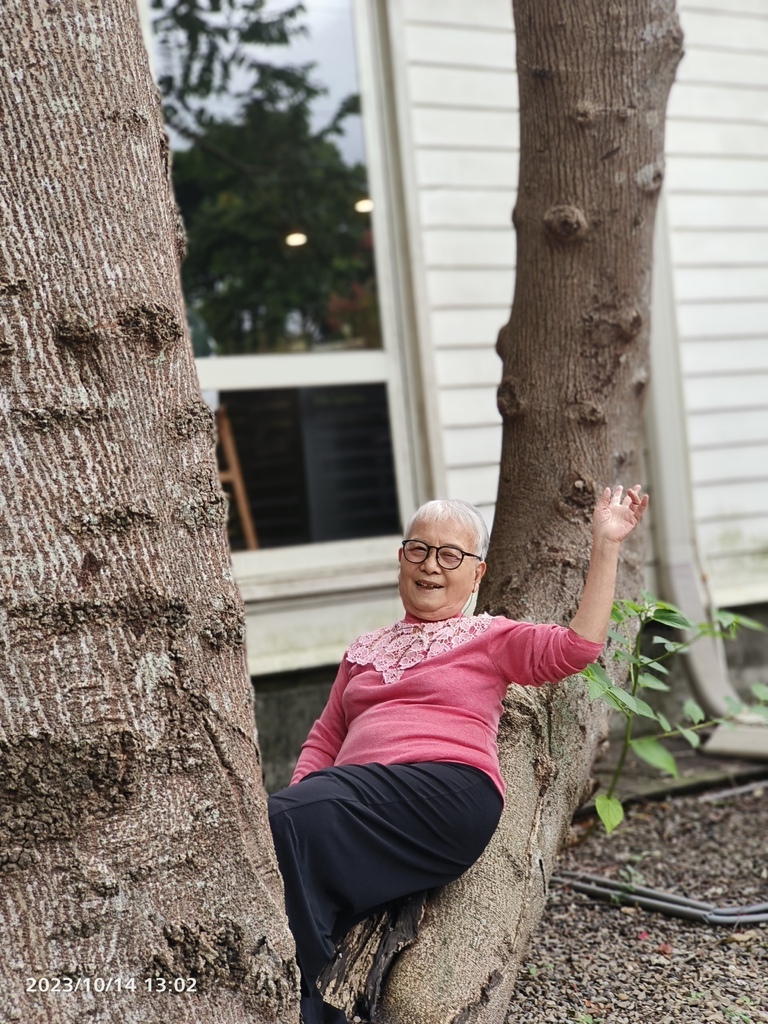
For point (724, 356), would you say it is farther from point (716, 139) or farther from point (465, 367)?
point (465, 367)

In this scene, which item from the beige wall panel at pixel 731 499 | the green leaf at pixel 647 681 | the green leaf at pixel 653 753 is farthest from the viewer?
the beige wall panel at pixel 731 499

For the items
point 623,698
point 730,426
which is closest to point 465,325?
point 730,426

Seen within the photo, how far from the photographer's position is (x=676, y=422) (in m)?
5.73

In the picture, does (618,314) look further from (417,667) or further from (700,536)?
(700,536)

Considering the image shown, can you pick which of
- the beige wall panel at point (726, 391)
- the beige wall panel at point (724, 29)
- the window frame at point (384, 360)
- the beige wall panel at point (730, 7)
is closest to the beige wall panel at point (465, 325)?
the window frame at point (384, 360)

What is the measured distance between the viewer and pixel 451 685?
2289 mm

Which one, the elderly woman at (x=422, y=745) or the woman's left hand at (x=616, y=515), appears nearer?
the elderly woman at (x=422, y=745)

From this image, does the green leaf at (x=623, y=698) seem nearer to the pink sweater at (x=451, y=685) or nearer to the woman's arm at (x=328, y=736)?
the pink sweater at (x=451, y=685)

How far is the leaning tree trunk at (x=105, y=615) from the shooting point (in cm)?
161

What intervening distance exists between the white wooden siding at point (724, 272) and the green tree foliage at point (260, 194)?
180 centimetres

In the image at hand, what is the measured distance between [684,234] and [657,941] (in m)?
4.10

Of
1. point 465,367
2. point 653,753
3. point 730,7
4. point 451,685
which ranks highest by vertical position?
point 730,7

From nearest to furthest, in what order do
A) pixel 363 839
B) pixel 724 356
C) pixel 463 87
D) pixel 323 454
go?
pixel 363 839 < pixel 463 87 < pixel 323 454 < pixel 724 356

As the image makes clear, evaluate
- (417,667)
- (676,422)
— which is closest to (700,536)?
(676,422)
